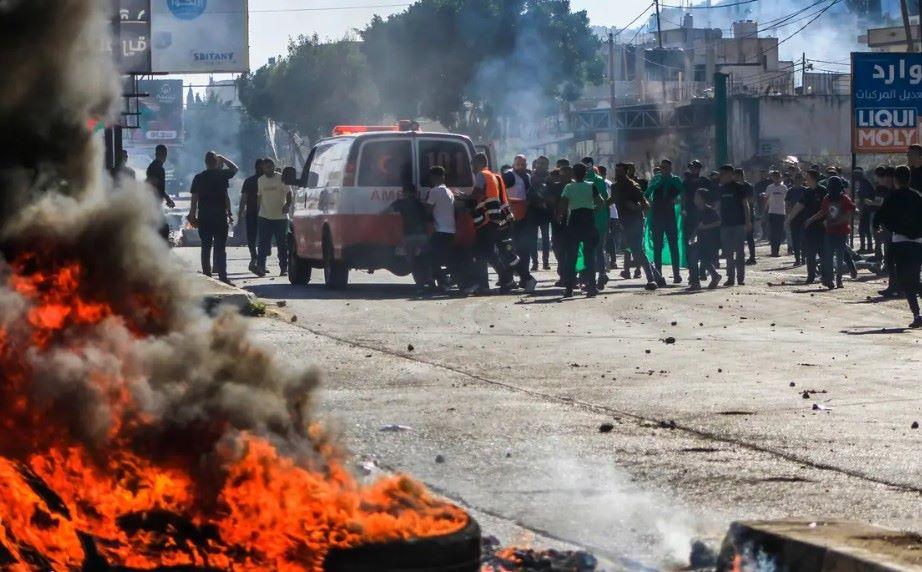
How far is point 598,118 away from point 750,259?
43.9 metres

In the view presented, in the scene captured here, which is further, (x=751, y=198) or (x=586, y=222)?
(x=751, y=198)

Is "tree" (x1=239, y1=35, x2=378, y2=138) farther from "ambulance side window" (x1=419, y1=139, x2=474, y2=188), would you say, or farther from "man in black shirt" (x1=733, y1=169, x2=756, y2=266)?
"ambulance side window" (x1=419, y1=139, x2=474, y2=188)

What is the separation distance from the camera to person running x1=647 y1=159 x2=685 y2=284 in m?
22.0

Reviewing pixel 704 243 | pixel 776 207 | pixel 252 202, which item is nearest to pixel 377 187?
pixel 252 202

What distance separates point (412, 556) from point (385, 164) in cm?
1521

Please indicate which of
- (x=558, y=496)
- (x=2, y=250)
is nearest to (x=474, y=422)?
(x=558, y=496)

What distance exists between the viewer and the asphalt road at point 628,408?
667 centimetres

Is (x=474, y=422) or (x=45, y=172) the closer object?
(x=45, y=172)

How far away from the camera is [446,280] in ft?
67.6

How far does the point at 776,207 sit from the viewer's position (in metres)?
31.7

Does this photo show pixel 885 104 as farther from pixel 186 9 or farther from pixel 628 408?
pixel 186 9

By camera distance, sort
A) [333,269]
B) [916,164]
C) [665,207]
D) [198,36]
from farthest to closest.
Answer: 1. [198,36]
2. [665,207]
3. [333,269]
4. [916,164]

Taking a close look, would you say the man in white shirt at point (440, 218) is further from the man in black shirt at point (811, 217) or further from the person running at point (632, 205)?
the man in black shirt at point (811, 217)

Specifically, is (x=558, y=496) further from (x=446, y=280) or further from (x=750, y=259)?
(x=750, y=259)
